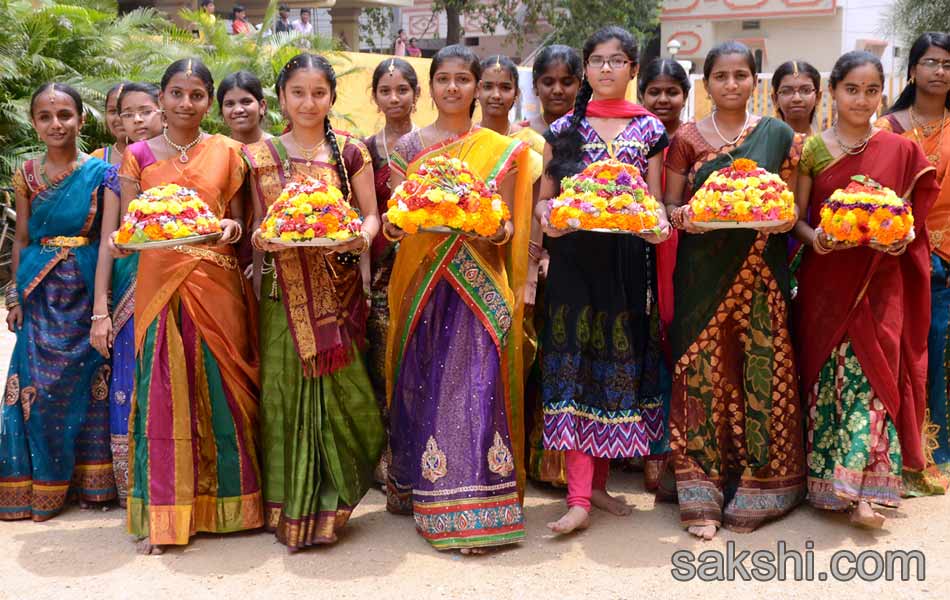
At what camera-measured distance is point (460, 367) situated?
460 centimetres

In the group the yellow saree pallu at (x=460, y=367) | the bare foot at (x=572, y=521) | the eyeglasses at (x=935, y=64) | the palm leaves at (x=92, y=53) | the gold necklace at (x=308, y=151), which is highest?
the palm leaves at (x=92, y=53)

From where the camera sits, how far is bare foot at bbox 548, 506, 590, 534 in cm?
463

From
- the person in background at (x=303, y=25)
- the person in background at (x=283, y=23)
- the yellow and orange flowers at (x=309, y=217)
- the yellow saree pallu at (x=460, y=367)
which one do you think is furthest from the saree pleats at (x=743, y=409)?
the person in background at (x=283, y=23)

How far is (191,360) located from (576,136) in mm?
2138

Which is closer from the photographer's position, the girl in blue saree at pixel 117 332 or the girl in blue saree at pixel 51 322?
the girl in blue saree at pixel 117 332

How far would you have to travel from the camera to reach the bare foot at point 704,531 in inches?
183

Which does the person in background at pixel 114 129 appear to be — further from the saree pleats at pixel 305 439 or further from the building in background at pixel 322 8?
the building in background at pixel 322 8

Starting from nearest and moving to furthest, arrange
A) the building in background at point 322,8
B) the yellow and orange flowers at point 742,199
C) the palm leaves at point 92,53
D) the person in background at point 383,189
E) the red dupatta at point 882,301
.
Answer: the yellow and orange flowers at point 742,199 < the red dupatta at point 882,301 < the person in background at point 383,189 < the palm leaves at point 92,53 < the building in background at point 322,8

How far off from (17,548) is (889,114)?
5.14 m

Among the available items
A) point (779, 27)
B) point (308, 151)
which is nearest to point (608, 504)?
point (308, 151)

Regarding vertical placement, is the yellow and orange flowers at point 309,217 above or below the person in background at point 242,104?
below

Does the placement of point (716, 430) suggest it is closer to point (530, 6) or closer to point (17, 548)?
point (17, 548)

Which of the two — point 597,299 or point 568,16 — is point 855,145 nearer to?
point 597,299

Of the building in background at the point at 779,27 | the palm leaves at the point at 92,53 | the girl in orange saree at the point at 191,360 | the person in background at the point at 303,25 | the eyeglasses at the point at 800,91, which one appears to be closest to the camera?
the girl in orange saree at the point at 191,360
